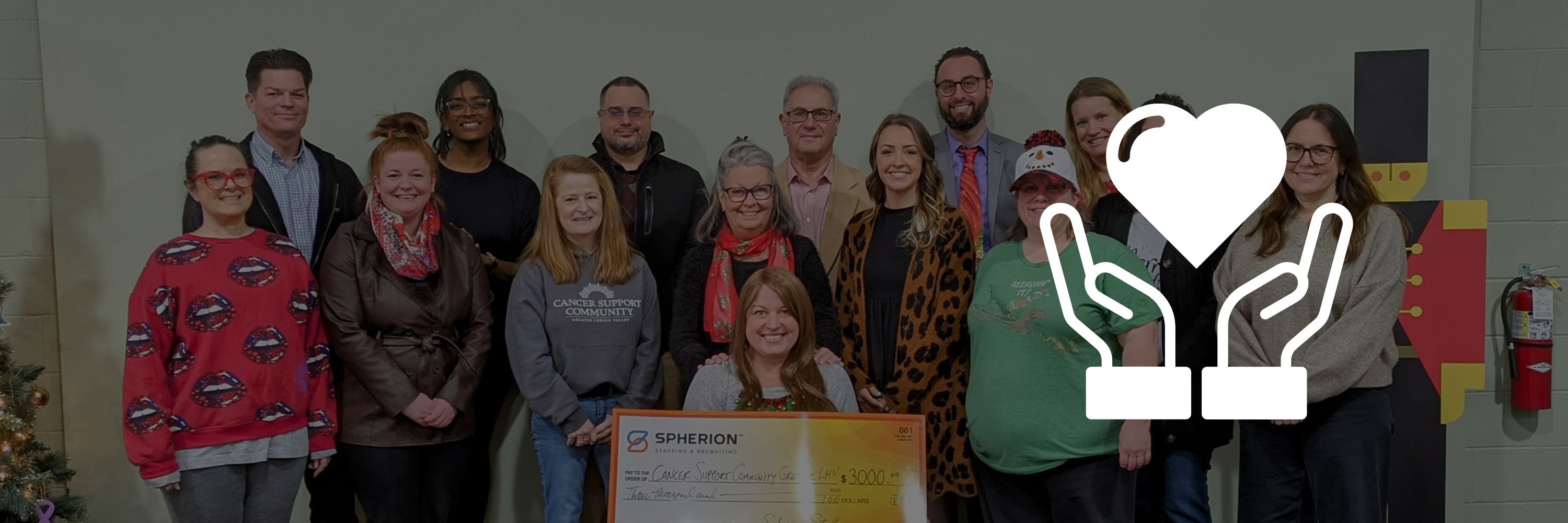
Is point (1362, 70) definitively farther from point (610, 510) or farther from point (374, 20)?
point (374, 20)

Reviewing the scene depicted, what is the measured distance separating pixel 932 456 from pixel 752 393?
22.1 inches

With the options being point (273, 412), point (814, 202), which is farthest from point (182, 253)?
point (814, 202)

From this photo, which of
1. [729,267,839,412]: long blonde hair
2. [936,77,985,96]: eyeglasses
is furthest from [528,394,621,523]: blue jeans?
[936,77,985,96]: eyeglasses

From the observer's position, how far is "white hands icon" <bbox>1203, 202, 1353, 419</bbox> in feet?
7.93

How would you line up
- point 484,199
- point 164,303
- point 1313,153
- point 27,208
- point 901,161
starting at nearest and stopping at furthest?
point 164,303, point 1313,153, point 901,161, point 484,199, point 27,208

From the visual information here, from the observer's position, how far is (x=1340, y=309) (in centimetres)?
244

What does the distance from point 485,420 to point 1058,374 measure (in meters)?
1.94

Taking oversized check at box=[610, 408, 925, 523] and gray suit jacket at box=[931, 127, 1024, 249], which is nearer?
oversized check at box=[610, 408, 925, 523]

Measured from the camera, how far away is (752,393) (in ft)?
8.09

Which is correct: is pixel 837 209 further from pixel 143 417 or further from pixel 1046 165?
pixel 143 417

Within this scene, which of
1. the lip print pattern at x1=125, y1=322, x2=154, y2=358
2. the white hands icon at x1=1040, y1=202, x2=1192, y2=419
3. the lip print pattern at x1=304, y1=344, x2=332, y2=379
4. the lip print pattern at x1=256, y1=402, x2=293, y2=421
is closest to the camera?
the white hands icon at x1=1040, y1=202, x2=1192, y2=419

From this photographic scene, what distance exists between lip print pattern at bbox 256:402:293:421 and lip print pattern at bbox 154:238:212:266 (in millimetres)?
428

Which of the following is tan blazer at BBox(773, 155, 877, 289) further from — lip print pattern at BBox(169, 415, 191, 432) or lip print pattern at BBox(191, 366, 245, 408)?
lip print pattern at BBox(169, 415, 191, 432)

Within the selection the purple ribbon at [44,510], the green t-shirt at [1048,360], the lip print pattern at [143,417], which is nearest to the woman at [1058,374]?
the green t-shirt at [1048,360]
